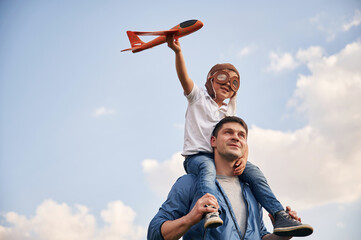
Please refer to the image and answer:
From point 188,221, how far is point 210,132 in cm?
156

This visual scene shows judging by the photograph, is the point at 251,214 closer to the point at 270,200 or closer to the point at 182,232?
the point at 270,200

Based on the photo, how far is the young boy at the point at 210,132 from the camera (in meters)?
4.94

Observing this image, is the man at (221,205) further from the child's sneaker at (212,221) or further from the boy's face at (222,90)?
the boy's face at (222,90)

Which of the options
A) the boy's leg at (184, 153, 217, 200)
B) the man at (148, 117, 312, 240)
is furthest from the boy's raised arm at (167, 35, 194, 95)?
the boy's leg at (184, 153, 217, 200)

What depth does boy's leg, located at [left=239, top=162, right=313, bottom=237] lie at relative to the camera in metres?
4.80

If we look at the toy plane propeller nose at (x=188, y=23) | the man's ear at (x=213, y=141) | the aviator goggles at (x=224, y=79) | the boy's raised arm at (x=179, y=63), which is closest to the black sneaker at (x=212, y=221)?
the man's ear at (x=213, y=141)

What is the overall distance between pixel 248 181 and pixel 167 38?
2.22 metres

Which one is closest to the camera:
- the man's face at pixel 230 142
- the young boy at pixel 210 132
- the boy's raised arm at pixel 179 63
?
the young boy at pixel 210 132

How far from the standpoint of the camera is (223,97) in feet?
Result: 19.7

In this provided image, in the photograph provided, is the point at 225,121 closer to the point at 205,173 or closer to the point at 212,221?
the point at 205,173

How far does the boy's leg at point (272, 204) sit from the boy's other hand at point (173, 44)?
1882 millimetres

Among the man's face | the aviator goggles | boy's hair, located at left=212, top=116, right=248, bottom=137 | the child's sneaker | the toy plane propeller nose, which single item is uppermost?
the toy plane propeller nose

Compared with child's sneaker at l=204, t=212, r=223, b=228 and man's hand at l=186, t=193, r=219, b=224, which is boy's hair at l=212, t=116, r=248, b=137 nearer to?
man's hand at l=186, t=193, r=219, b=224

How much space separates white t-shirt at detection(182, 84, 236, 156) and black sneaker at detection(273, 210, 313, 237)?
1292 millimetres
